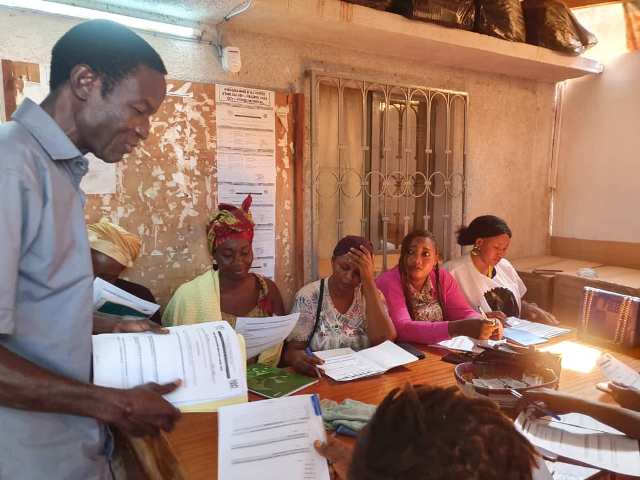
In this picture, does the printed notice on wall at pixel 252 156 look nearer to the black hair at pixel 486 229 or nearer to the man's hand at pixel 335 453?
the black hair at pixel 486 229

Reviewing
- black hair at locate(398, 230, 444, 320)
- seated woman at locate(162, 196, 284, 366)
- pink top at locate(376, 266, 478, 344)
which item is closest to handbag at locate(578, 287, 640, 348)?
pink top at locate(376, 266, 478, 344)

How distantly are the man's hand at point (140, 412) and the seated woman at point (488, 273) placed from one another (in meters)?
2.42

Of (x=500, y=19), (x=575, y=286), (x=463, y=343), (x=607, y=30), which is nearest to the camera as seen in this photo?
(x=463, y=343)

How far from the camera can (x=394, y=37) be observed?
2.90 m

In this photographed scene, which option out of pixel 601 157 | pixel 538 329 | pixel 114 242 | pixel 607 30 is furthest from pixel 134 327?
pixel 607 30

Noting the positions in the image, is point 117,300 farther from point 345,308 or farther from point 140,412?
Result: point 345,308

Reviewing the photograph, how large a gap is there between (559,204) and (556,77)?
1156 millimetres

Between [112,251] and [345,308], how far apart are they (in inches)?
46.5

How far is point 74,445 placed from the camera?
1083 mm

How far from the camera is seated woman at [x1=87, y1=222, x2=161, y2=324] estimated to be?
2.22 meters

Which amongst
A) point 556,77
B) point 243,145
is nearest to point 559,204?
point 556,77

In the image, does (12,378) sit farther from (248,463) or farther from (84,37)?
(84,37)

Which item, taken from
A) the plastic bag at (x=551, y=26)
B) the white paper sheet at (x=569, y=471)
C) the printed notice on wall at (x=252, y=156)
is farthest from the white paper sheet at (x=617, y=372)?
the plastic bag at (x=551, y=26)

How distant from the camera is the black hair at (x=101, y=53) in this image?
1.00 meters
